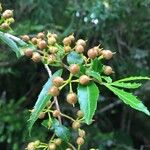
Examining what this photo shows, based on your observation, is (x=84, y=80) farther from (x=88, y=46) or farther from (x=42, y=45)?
(x=88, y=46)

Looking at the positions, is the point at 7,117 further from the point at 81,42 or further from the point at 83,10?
the point at 81,42

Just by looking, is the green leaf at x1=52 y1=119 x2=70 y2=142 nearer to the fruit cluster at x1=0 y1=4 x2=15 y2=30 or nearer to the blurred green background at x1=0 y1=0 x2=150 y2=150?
the fruit cluster at x1=0 y1=4 x2=15 y2=30

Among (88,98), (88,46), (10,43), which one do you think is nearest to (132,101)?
(88,98)

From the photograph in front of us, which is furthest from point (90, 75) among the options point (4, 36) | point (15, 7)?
point (15, 7)

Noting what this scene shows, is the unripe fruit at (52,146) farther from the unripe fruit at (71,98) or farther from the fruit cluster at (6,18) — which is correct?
the fruit cluster at (6,18)

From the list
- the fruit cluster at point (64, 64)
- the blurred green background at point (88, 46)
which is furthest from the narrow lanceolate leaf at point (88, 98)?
the blurred green background at point (88, 46)

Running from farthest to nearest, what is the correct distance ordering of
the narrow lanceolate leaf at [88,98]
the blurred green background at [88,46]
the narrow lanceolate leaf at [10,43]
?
the blurred green background at [88,46]
the narrow lanceolate leaf at [10,43]
the narrow lanceolate leaf at [88,98]
